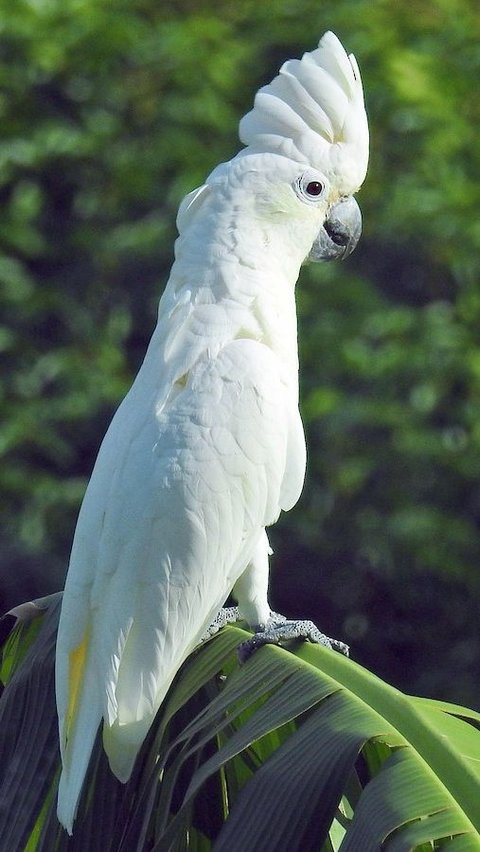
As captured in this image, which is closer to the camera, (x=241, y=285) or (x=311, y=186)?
(x=241, y=285)

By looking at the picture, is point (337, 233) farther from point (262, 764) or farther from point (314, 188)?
point (262, 764)

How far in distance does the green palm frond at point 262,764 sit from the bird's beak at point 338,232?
892 mm

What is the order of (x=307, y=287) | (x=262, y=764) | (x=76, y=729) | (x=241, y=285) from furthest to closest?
(x=307, y=287) < (x=241, y=285) < (x=76, y=729) < (x=262, y=764)

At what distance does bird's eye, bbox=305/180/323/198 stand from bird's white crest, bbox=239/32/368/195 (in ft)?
0.10

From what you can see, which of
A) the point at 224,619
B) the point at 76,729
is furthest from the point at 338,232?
the point at 76,729

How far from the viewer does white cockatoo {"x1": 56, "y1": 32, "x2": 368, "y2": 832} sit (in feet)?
6.57

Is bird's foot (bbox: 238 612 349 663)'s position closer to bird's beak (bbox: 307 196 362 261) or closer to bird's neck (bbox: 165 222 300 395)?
bird's neck (bbox: 165 222 300 395)

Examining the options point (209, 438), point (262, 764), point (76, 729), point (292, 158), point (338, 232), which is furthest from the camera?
point (338, 232)

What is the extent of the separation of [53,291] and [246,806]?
3.37 metres

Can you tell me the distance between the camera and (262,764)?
164 centimetres

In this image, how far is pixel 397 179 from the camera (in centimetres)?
425

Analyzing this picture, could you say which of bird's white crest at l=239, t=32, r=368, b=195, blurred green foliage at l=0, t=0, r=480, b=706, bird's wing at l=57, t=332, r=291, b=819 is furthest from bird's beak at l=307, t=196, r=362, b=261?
blurred green foliage at l=0, t=0, r=480, b=706

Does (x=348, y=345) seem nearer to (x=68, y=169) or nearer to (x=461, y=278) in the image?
(x=461, y=278)

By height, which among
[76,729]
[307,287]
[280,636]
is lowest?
[76,729]
